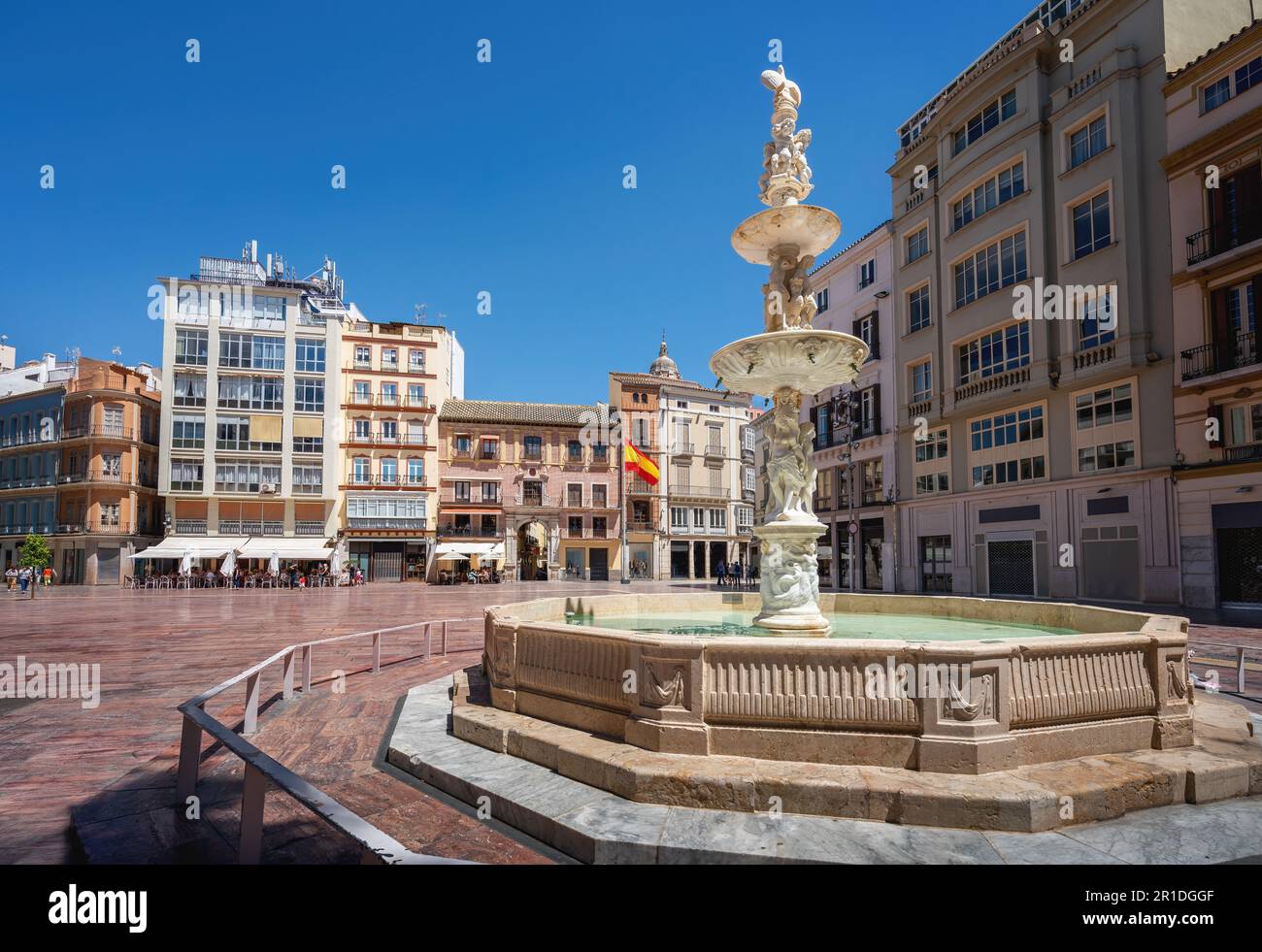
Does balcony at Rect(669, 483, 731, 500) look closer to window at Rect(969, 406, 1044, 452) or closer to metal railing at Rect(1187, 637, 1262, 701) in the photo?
window at Rect(969, 406, 1044, 452)

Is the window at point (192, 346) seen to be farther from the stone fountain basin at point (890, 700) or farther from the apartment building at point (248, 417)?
the stone fountain basin at point (890, 700)

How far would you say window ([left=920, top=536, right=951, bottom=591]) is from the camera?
29.9 meters

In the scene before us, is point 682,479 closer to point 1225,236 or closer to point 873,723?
point 1225,236

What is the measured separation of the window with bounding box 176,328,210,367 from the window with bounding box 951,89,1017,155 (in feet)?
152

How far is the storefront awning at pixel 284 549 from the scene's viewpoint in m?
44.5

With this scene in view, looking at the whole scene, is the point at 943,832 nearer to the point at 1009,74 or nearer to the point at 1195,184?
the point at 1195,184

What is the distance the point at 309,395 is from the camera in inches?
1909

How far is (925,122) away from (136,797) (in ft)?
127

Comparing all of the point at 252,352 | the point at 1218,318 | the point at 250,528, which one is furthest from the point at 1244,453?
the point at 252,352

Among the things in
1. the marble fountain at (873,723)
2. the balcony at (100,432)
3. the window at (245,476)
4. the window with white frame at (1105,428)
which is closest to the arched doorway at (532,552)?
the window at (245,476)

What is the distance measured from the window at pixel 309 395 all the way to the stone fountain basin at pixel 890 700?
159 ft

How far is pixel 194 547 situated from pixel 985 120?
48.8 meters
